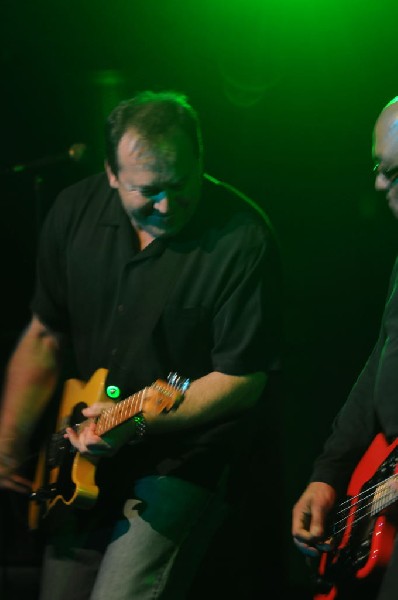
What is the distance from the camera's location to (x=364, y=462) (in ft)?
7.61

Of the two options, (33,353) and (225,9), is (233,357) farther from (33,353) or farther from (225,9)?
(225,9)

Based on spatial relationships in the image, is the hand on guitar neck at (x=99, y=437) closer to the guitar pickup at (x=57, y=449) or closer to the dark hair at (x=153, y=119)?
the guitar pickup at (x=57, y=449)

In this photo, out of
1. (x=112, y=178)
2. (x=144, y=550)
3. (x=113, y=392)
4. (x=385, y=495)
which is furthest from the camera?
(x=112, y=178)

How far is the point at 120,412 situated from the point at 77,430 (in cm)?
29

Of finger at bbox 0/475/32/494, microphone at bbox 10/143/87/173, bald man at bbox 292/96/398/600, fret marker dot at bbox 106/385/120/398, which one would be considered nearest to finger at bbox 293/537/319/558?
bald man at bbox 292/96/398/600

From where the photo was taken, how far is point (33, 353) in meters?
2.86

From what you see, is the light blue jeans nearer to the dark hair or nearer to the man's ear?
the man's ear

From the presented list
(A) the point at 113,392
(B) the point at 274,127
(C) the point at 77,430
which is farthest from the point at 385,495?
(B) the point at 274,127

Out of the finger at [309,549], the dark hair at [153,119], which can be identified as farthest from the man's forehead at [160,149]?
the finger at [309,549]

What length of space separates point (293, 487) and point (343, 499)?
110 centimetres

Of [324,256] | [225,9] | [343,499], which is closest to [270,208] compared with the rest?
[324,256]

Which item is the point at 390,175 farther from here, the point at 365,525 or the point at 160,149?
the point at 365,525

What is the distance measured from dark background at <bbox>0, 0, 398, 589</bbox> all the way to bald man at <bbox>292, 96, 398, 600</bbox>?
0.82 metres

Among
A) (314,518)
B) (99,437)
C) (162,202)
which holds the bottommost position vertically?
(314,518)
